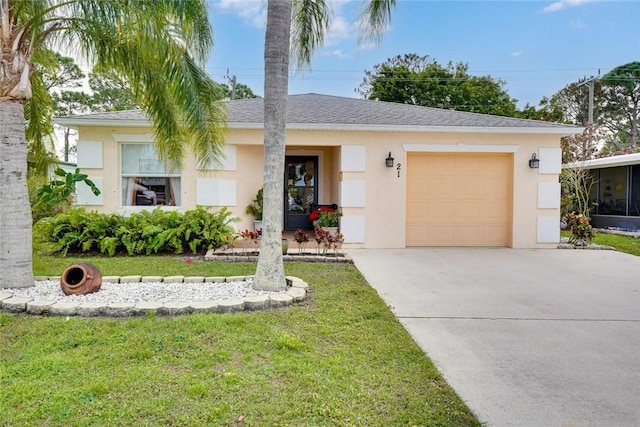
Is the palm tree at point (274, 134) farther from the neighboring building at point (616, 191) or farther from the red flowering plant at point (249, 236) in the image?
the neighboring building at point (616, 191)

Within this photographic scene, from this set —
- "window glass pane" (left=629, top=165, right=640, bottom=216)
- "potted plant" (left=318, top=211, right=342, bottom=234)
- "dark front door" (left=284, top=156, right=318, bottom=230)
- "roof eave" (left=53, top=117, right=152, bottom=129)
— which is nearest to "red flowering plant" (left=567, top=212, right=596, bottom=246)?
"window glass pane" (left=629, top=165, right=640, bottom=216)

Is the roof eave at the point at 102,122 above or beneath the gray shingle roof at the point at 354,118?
beneath

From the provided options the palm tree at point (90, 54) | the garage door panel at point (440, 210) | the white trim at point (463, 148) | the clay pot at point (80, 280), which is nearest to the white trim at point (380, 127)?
the white trim at point (463, 148)

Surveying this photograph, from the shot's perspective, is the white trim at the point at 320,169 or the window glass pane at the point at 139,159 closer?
the window glass pane at the point at 139,159

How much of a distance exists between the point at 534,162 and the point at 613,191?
735cm

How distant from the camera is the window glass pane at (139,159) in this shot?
987cm

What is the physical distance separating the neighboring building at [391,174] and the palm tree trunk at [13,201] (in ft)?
14.6

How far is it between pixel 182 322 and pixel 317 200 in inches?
346

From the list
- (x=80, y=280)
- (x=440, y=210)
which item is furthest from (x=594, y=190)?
(x=80, y=280)

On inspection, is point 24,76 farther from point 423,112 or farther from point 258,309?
point 423,112

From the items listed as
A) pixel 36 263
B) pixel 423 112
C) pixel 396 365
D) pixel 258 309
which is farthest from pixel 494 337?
pixel 423 112

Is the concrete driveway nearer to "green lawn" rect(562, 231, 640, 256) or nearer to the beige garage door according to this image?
the beige garage door

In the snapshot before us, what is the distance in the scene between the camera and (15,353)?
3.47 m

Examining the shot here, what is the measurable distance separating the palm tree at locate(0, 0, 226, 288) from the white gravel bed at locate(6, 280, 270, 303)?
12.0 inches
